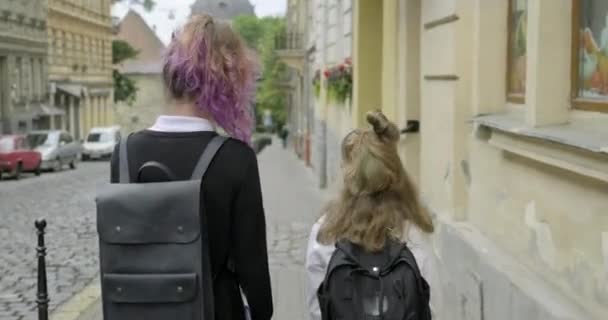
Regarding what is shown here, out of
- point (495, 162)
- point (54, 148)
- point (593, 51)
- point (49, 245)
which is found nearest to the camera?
point (593, 51)

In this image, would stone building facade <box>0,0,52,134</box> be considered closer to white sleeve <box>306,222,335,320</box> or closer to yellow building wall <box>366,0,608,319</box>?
yellow building wall <box>366,0,608,319</box>

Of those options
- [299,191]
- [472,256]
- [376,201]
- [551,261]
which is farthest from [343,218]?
[299,191]

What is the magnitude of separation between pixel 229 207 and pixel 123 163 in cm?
39

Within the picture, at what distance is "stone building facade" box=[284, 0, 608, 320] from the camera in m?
4.02

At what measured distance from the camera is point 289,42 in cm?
3953

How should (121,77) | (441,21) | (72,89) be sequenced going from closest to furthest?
(441,21) < (72,89) < (121,77)

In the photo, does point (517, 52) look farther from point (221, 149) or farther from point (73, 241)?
point (73, 241)

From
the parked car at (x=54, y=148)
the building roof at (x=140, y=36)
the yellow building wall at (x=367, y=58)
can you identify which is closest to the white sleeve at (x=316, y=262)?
the yellow building wall at (x=367, y=58)

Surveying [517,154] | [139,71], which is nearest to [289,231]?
[517,154]

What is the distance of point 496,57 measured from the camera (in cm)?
596

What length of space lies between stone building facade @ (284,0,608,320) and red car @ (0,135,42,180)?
2642 cm

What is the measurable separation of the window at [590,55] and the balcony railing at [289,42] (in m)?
34.7

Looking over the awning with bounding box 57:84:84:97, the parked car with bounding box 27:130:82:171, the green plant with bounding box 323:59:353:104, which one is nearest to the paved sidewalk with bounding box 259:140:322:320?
the green plant with bounding box 323:59:353:104

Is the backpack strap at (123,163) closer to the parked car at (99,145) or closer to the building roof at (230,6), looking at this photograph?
the parked car at (99,145)
